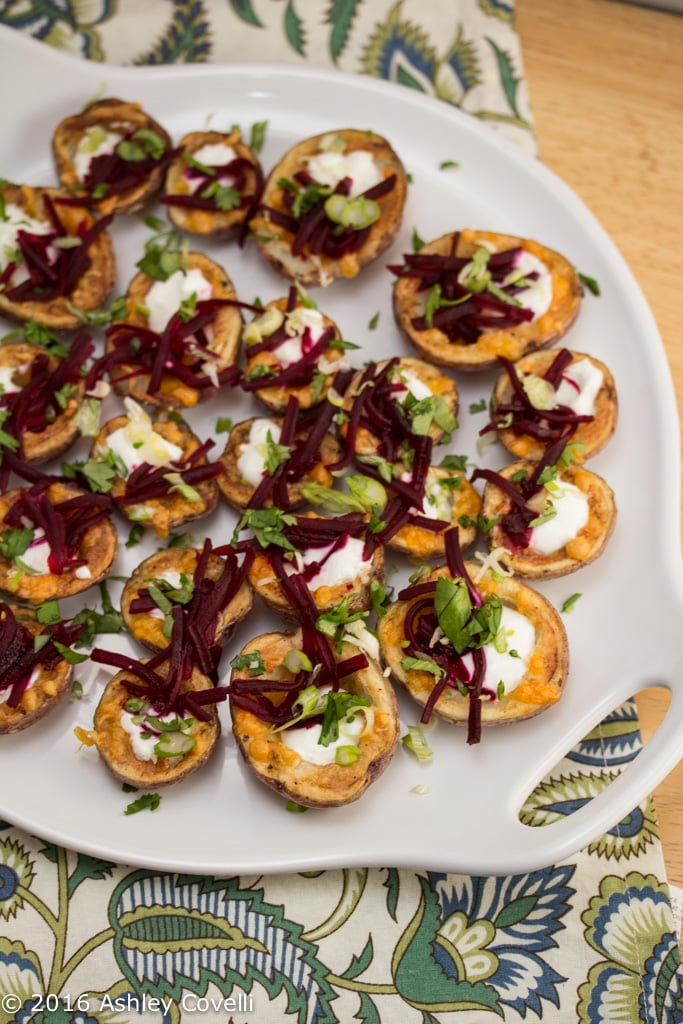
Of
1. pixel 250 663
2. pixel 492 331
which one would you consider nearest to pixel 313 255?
pixel 492 331

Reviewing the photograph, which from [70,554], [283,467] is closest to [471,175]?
[283,467]

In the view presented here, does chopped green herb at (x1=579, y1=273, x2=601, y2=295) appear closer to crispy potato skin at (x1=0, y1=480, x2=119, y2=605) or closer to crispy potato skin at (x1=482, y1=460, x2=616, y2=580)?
crispy potato skin at (x1=482, y1=460, x2=616, y2=580)

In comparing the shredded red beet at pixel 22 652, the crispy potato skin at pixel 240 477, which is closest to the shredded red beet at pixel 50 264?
the crispy potato skin at pixel 240 477

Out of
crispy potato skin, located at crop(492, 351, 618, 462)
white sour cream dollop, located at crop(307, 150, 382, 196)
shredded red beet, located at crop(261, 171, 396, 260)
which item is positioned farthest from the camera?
white sour cream dollop, located at crop(307, 150, 382, 196)

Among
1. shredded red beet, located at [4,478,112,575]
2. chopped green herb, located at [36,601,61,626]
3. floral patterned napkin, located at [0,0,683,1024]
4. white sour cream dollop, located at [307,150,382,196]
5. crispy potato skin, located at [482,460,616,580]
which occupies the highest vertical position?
white sour cream dollop, located at [307,150,382,196]

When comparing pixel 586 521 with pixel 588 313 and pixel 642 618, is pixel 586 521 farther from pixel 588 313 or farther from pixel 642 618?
pixel 588 313

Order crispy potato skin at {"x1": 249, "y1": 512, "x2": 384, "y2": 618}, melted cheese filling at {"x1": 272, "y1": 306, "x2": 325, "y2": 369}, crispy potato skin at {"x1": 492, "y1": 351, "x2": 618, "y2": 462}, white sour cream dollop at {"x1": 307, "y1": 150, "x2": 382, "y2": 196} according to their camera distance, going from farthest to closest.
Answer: white sour cream dollop at {"x1": 307, "y1": 150, "x2": 382, "y2": 196} → melted cheese filling at {"x1": 272, "y1": 306, "x2": 325, "y2": 369} → crispy potato skin at {"x1": 492, "y1": 351, "x2": 618, "y2": 462} → crispy potato skin at {"x1": 249, "y1": 512, "x2": 384, "y2": 618}

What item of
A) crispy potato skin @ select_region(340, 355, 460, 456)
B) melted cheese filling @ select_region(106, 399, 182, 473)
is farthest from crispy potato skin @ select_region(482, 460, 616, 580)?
melted cheese filling @ select_region(106, 399, 182, 473)
